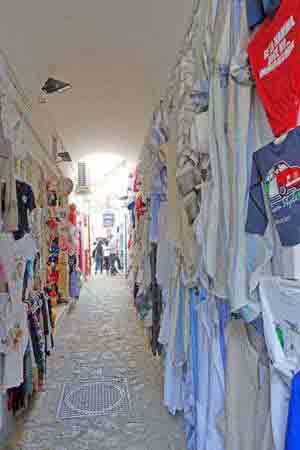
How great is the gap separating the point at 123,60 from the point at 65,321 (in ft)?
10.7

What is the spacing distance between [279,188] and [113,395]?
2081 mm

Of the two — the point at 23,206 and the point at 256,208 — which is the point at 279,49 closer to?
the point at 256,208

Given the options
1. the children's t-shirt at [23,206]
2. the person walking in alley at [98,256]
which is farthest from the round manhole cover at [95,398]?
the person walking in alley at [98,256]

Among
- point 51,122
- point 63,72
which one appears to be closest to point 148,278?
point 63,72

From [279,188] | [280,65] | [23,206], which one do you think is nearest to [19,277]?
[23,206]

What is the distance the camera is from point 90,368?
2820mm

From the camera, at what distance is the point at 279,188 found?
852 mm

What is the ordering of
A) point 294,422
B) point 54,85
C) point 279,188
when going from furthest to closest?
1. point 54,85
2. point 279,188
3. point 294,422

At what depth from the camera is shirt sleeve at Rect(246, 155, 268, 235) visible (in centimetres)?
95

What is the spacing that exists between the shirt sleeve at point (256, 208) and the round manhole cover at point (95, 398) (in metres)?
1.78

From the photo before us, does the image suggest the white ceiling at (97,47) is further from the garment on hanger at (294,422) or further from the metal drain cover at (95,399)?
the metal drain cover at (95,399)

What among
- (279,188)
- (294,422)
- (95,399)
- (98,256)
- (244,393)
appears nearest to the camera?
(294,422)

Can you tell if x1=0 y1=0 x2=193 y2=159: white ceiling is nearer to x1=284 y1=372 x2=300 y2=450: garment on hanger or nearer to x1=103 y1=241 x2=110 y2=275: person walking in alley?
x1=284 y1=372 x2=300 y2=450: garment on hanger

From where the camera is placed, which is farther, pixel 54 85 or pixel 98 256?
pixel 98 256
